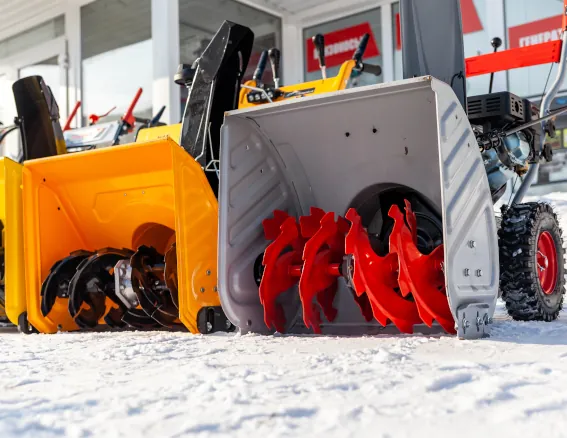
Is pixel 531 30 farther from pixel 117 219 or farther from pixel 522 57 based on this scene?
pixel 117 219

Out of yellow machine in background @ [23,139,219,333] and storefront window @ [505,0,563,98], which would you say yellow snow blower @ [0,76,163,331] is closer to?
yellow machine in background @ [23,139,219,333]

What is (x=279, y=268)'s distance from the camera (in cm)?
237

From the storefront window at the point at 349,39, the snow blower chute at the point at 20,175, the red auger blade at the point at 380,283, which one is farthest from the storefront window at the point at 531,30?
the red auger blade at the point at 380,283

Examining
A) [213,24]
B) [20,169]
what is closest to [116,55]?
[213,24]

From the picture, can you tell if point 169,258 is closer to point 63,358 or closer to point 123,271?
point 123,271

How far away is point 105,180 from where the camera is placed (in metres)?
2.80

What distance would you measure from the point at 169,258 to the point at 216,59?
836 mm

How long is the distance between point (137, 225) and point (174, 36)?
516cm

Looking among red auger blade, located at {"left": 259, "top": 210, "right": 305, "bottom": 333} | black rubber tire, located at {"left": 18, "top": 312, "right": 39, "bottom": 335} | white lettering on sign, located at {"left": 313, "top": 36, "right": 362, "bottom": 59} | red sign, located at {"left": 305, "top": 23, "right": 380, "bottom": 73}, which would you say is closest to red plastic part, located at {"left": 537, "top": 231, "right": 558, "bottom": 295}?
red auger blade, located at {"left": 259, "top": 210, "right": 305, "bottom": 333}

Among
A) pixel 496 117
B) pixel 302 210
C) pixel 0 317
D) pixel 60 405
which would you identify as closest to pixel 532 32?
pixel 496 117

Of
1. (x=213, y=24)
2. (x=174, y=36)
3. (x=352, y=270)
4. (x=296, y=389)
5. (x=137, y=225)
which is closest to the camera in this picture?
(x=296, y=389)

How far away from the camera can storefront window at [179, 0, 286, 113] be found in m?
8.39

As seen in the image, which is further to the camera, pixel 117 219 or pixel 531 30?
pixel 531 30

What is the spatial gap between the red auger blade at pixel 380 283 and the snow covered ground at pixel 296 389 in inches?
3.1
